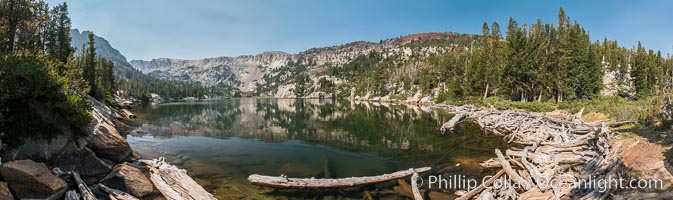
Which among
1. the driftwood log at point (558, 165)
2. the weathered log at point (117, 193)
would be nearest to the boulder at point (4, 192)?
the weathered log at point (117, 193)

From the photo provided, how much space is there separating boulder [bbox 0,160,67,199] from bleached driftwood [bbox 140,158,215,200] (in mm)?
3940

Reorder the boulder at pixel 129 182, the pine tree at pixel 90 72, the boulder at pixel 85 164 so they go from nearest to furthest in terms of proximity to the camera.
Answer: the boulder at pixel 85 164 < the boulder at pixel 129 182 < the pine tree at pixel 90 72

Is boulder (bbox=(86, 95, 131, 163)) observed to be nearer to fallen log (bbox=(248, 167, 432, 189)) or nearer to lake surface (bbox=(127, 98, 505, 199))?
lake surface (bbox=(127, 98, 505, 199))

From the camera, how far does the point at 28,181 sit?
9.67 meters

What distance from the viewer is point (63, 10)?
7275 cm

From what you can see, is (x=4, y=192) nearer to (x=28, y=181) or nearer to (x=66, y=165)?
(x=28, y=181)

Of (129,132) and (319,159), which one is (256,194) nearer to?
(319,159)

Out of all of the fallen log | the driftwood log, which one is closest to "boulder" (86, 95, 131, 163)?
the fallen log

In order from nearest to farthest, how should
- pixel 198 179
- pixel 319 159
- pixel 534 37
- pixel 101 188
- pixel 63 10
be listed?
1. pixel 101 188
2. pixel 198 179
3. pixel 319 159
4. pixel 534 37
5. pixel 63 10

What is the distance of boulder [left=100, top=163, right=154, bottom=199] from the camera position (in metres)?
13.2

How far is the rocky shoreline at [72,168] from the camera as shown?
31.7 ft

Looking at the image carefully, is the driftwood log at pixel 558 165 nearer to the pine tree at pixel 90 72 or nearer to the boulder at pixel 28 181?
the boulder at pixel 28 181

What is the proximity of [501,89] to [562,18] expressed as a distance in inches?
939

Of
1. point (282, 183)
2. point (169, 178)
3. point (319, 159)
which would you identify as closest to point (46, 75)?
point (169, 178)
